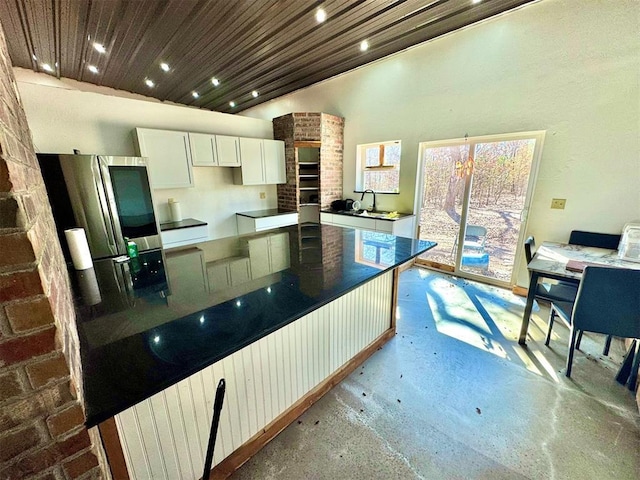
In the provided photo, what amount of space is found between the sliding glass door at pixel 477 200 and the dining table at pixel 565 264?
774mm

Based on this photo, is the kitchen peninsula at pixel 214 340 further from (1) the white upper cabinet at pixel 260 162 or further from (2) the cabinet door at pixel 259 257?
(1) the white upper cabinet at pixel 260 162

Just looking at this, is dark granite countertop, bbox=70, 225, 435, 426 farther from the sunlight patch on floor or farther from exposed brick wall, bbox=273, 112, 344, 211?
exposed brick wall, bbox=273, 112, 344, 211

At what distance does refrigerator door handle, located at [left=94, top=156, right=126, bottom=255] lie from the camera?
101 inches

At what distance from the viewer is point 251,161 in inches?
165

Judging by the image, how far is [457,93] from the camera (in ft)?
11.1

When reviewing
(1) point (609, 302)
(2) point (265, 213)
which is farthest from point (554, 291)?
(2) point (265, 213)

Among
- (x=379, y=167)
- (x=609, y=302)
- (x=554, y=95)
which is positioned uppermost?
(x=554, y=95)

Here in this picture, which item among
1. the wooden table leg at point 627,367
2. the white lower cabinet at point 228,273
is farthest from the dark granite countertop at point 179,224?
the wooden table leg at point 627,367

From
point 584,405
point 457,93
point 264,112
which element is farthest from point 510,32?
point 264,112

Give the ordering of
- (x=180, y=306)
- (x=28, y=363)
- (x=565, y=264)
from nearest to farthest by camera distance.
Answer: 1. (x=28, y=363)
2. (x=180, y=306)
3. (x=565, y=264)

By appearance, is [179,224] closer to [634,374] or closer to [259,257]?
[259,257]

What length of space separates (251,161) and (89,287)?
10.5ft

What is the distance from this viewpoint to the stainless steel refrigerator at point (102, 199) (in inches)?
93.1

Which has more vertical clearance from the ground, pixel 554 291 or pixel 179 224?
pixel 179 224
